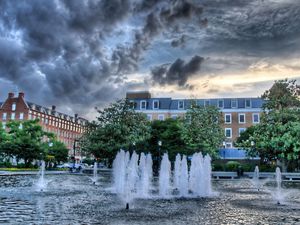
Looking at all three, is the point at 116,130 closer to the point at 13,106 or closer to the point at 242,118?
the point at 242,118

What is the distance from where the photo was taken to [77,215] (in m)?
11.4

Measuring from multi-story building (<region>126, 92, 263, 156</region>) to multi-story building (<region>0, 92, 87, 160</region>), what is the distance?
65.7 feet

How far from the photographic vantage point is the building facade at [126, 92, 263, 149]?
7081 centimetres

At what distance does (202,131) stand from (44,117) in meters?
68.2

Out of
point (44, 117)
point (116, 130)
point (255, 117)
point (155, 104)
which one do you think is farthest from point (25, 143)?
point (44, 117)

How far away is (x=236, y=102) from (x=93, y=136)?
3341cm

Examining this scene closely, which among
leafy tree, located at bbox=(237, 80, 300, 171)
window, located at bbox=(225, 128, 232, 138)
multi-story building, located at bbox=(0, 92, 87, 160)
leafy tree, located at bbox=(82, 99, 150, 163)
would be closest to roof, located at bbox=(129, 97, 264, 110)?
window, located at bbox=(225, 128, 232, 138)

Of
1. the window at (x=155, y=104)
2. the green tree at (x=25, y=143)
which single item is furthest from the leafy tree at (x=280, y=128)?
the window at (x=155, y=104)

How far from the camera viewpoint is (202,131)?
51.6 metres

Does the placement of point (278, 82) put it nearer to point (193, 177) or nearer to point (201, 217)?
point (193, 177)

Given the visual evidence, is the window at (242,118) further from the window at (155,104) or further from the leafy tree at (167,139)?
the leafy tree at (167,139)

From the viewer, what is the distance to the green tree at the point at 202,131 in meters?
49.2

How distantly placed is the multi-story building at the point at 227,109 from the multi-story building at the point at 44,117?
2002cm

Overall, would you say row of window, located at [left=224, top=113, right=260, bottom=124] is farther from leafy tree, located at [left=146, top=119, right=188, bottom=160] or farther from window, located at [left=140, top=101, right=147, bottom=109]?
leafy tree, located at [left=146, top=119, right=188, bottom=160]
